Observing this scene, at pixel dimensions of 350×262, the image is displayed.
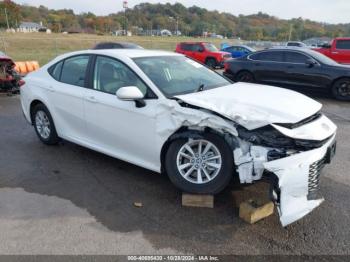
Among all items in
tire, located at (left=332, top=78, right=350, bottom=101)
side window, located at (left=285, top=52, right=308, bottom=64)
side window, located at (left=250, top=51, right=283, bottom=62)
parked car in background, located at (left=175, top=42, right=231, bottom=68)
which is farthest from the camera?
parked car in background, located at (left=175, top=42, right=231, bottom=68)

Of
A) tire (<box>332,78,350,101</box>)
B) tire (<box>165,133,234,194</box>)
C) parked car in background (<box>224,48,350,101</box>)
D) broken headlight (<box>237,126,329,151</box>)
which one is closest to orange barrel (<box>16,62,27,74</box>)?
parked car in background (<box>224,48,350,101</box>)

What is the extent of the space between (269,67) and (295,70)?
88cm

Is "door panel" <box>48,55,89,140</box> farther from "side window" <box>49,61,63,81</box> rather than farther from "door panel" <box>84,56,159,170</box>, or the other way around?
"door panel" <box>84,56,159,170</box>

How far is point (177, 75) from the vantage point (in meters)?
4.35

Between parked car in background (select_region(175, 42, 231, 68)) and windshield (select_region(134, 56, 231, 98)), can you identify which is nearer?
windshield (select_region(134, 56, 231, 98))

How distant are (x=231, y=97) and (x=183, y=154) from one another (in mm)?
842

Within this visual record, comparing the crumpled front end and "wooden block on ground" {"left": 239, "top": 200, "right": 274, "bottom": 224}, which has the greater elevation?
the crumpled front end

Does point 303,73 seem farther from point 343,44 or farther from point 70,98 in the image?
point 70,98

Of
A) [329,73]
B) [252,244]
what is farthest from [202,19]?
[252,244]

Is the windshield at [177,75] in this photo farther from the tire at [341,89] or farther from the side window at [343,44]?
the side window at [343,44]

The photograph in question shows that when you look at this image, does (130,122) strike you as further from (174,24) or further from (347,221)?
(174,24)

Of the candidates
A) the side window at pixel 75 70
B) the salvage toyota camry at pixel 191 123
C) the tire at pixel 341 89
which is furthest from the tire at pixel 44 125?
the tire at pixel 341 89

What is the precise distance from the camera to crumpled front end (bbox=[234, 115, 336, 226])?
2.99 metres

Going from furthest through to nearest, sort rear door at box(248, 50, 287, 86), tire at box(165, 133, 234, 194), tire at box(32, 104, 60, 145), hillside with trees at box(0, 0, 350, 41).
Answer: hillside with trees at box(0, 0, 350, 41) < rear door at box(248, 50, 287, 86) < tire at box(32, 104, 60, 145) < tire at box(165, 133, 234, 194)
